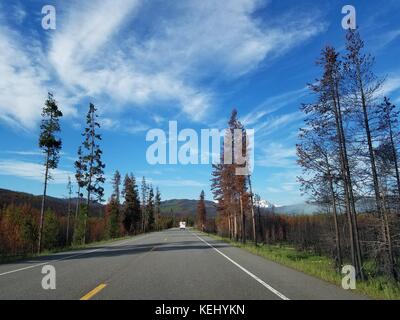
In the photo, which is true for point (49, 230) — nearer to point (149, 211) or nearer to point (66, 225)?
point (66, 225)

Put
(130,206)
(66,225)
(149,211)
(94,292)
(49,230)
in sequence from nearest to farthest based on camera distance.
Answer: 1. (94,292)
2. (49,230)
3. (66,225)
4. (130,206)
5. (149,211)

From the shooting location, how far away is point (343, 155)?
15781 millimetres

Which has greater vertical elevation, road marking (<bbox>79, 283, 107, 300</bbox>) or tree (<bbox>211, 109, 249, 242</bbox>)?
tree (<bbox>211, 109, 249, 242</bbox>)

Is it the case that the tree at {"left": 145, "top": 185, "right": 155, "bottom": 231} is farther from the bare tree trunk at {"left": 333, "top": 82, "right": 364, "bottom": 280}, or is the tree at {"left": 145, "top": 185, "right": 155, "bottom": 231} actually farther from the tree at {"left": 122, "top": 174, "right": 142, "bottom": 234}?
the bare tree trunk at {"left": 333, "top": 82, "right": 364, "bottom": 280}

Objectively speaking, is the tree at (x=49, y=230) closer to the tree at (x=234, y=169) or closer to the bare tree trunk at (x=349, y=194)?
the tree at (x=234, y=169)

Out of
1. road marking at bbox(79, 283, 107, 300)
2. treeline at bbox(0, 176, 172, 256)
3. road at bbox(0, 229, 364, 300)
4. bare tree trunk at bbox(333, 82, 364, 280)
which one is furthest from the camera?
treeline at bbox(0, 176, 172, 256)

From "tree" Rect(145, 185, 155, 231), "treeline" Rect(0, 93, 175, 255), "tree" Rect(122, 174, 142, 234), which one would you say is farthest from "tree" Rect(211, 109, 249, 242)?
"tree" Rect(145, 185, 155, 231)

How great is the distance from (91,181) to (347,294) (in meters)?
39.0

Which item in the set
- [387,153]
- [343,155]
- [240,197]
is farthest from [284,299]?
[240,197]

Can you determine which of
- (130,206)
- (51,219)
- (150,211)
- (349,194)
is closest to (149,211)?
(150,211)

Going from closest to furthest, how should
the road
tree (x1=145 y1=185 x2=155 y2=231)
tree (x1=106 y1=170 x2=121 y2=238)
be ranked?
the road
tree (x1=106 y1=170 x2=121 y2=238)
tree (x1=145 y1=185 x2=155 y2=231)

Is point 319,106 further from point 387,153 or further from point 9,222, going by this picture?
point 9,222
